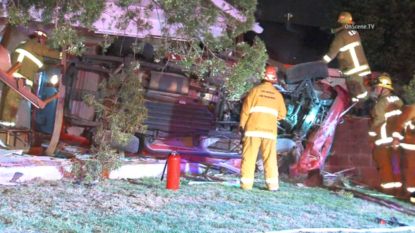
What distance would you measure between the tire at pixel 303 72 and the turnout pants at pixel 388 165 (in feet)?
5.91

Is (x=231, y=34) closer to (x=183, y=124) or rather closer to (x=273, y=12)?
(x=183, y=124)

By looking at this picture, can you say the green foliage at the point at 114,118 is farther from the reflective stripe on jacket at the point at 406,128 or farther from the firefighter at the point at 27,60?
the reflective stripe on jacket at the point at 406,128

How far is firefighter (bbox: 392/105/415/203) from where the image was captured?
6.76 m

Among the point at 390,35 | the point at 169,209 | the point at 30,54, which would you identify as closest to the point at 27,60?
the point at 30,54

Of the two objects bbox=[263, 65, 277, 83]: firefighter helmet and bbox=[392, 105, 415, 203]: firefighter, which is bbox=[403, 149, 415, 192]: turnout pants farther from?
bbox=[263, 65, 277, 83]: firefighter helmet

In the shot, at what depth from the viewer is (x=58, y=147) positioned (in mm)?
7547

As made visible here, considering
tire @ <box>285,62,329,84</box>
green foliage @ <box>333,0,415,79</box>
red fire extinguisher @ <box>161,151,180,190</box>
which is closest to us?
red fire extinguisher @ <box>161,151,180,190</box>

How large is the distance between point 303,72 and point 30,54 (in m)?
4.82

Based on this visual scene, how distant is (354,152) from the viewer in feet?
29.0

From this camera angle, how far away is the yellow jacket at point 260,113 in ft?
20.4

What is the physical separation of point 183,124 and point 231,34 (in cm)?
208

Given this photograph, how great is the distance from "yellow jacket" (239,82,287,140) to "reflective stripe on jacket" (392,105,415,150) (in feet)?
6.97

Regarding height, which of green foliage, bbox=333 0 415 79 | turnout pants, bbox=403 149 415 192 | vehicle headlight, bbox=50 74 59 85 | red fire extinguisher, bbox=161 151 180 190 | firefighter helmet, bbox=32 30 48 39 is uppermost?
green foliage, bbox=333 0 415 79

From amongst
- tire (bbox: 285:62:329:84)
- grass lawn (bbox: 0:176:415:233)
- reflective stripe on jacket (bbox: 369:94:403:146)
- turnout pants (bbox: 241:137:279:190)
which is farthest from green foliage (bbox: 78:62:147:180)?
reflective stripe on jacket (bbox: 369:94:403:146)
